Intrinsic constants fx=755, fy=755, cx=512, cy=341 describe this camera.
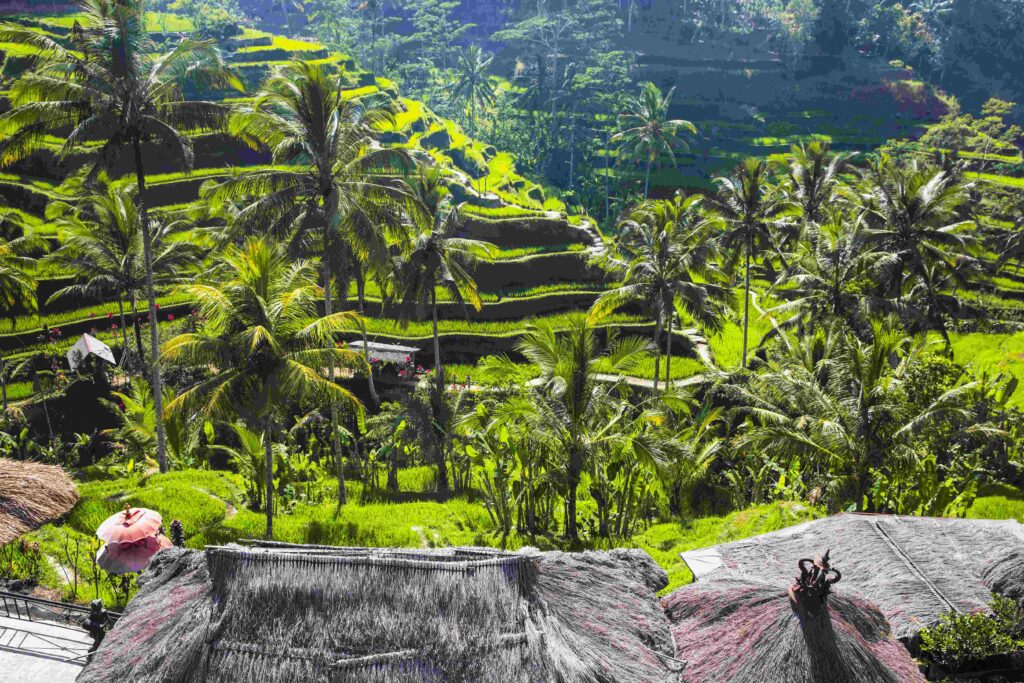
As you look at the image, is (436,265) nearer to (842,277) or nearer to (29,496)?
(29,496)

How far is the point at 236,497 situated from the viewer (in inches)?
679

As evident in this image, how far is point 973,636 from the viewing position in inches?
371

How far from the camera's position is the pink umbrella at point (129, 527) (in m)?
10.5

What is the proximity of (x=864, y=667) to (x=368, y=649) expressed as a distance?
531 centimetres

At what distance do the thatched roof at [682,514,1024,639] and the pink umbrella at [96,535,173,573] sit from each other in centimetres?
763

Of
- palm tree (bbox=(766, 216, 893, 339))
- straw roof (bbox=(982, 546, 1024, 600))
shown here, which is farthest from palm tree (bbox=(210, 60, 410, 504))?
palm tree (bbox=(766, 216, 893, 339))

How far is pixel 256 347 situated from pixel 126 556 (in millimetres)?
3942

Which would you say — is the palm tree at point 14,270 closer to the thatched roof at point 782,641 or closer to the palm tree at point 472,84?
the thatched roof at point 782,641

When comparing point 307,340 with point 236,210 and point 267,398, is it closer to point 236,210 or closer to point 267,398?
point 267,398

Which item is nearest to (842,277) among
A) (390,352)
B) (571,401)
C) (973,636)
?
(571,401)

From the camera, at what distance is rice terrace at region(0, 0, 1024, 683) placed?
8.27m

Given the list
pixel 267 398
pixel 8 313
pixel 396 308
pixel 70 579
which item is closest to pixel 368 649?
pixel 267 398

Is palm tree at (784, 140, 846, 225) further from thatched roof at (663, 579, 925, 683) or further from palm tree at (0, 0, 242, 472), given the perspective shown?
thatched roof at (663, 579, 925, 683)

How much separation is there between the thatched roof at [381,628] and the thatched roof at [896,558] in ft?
7.50
